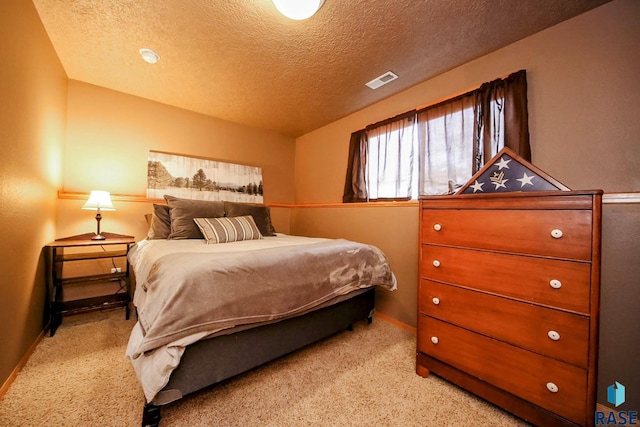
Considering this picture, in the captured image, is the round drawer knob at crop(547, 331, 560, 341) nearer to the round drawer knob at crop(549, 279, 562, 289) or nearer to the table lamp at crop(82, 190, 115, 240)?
the round drawer knob at crop(549, 279, 562, 289)

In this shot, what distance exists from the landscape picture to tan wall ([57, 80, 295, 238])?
0.10m

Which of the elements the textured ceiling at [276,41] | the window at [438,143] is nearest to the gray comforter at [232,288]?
the window at [438,143]

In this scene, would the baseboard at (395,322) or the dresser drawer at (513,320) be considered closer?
the dresser drawer at (513,320)

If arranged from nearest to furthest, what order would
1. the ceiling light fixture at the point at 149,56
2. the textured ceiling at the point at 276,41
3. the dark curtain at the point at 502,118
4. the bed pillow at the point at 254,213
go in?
the textured ceiling at the point at 276,41, the dark curtain at the point at 502,118, the ceiling light fixture at the point at 149,56, the bed pillow at the point at 254,213

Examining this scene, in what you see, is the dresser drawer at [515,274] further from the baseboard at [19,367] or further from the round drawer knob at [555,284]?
the baseboard at [19,367]

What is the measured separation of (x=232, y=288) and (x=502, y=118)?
2174 mm

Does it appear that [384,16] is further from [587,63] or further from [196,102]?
[196,102]

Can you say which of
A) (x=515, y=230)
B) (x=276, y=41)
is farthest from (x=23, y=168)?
(x=515, y=230)

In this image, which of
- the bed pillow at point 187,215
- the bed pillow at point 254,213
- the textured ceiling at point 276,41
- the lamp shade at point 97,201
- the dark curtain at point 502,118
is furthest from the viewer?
the bed pillow at point 254,213

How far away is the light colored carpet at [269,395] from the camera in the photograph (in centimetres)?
115

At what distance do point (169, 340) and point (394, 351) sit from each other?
5.04ft

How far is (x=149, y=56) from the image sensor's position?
78.1 inches

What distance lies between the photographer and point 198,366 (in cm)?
115

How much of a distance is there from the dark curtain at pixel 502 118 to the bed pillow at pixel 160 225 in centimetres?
283
